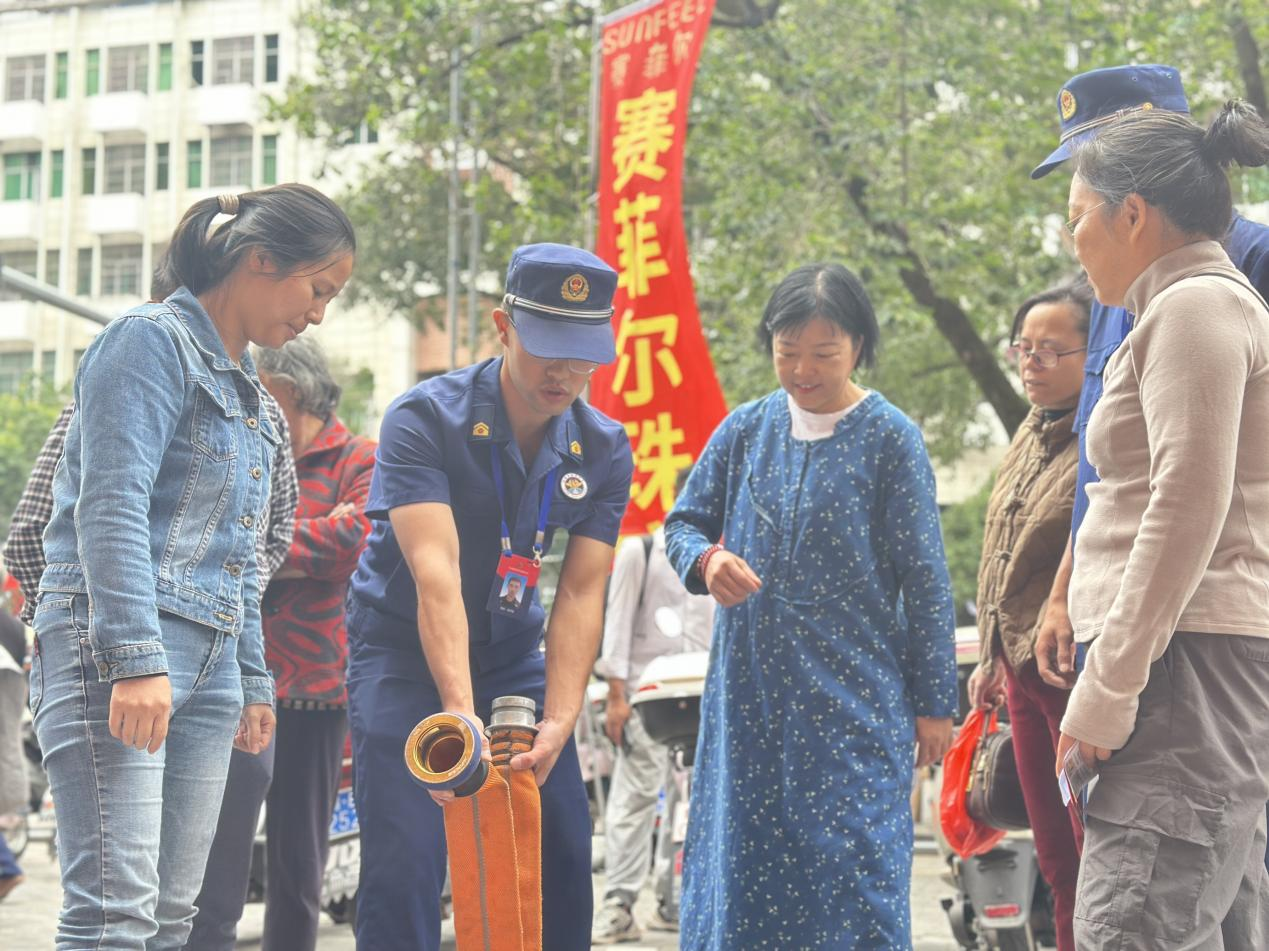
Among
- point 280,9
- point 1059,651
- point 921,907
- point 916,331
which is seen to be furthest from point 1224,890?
point 280,9

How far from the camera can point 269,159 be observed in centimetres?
4862

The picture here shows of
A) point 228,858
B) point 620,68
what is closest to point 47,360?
point 620,68

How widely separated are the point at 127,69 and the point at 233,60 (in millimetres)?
3699

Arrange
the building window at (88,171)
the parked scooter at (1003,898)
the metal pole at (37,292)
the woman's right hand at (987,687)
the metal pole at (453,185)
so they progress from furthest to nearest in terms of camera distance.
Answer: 1. the building window at (88,171)
2. the metal pole at (453,185)
3. the metal pole at (37,292)
4. the parked scooter at (1003,898)
5. the woman's right hand at (987,687)

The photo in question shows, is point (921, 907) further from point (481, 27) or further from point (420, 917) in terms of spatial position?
point (481, 27)

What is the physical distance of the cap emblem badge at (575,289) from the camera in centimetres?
393

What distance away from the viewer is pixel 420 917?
12.3 ft

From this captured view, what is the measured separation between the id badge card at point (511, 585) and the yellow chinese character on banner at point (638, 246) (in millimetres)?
5612

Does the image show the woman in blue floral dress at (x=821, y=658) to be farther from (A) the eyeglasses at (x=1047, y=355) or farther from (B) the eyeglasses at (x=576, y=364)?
(B) the eyeglasses at (x=576, y=364)

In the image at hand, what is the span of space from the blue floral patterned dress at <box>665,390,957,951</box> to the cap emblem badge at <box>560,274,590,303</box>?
0.98m

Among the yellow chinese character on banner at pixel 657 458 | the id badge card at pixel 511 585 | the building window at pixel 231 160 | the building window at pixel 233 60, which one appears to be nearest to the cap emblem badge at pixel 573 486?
the id badge card at pixel 511 585

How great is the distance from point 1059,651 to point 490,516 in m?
1.43

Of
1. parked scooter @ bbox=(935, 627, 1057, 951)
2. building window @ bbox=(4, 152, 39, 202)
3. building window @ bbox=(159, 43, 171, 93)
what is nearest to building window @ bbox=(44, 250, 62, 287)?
building window @ bbox=(4, 152, 39, 202)

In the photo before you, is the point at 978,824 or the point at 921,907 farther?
the point at 921,907
